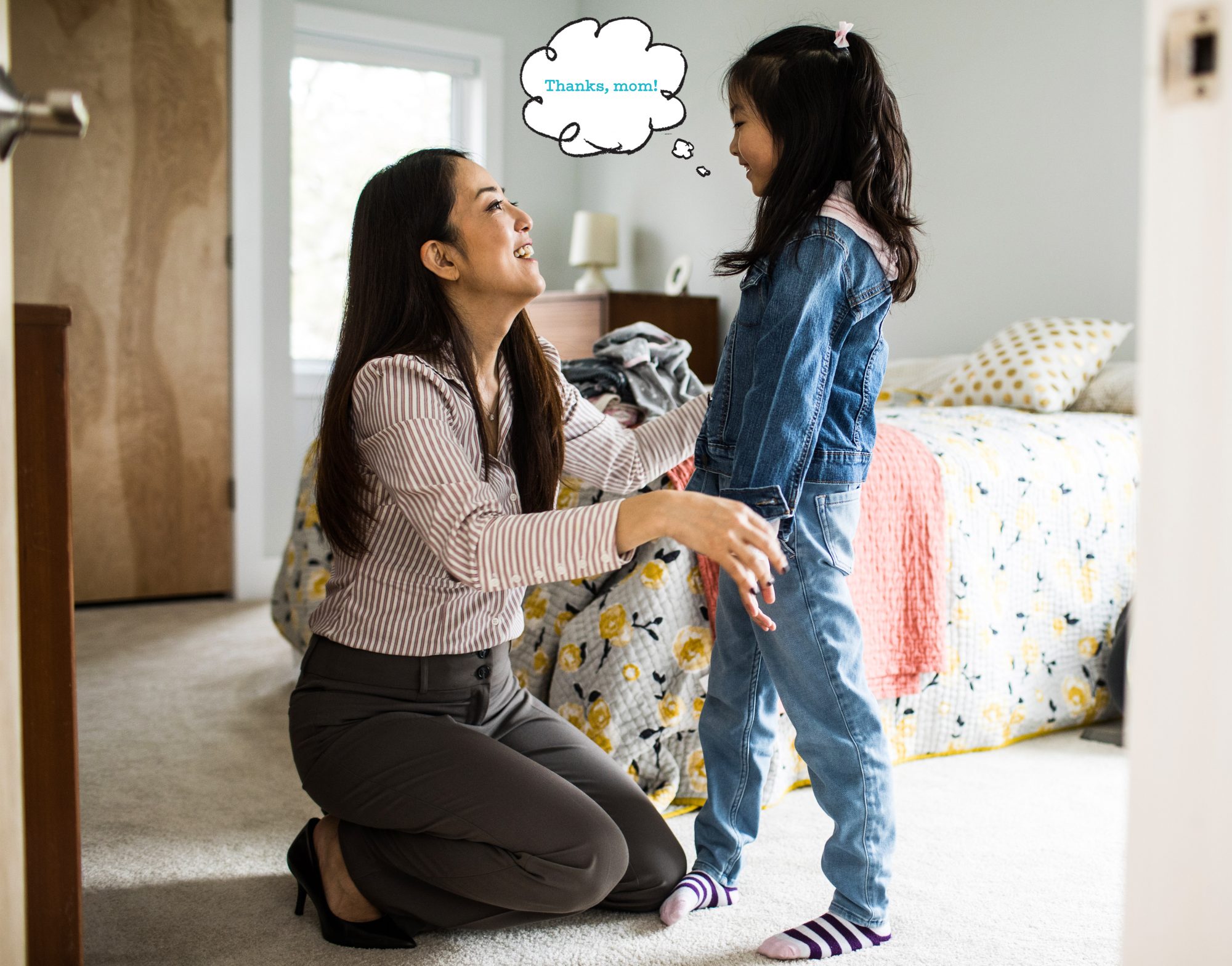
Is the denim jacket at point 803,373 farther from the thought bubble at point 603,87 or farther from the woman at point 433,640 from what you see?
the thought bubble at point 603,87

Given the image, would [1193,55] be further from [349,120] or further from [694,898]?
[349,120]

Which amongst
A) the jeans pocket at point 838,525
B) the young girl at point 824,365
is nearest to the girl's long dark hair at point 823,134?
the young girl at point 824,365

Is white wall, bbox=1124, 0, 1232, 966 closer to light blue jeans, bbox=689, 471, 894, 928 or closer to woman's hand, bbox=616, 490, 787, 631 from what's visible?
woman's hand, bbox=616, 490, 787, 631

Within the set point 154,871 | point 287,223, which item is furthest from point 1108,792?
point 287,223

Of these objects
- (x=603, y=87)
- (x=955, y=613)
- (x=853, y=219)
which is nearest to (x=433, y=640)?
(x=853, y=219)

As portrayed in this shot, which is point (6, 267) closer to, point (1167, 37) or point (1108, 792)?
point (1167, 37)

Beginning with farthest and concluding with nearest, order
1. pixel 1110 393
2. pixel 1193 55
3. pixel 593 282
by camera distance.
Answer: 1. pixel 593 282
2. pixel 1110 393
3. pixel 1193 55

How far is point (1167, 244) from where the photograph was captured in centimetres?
53

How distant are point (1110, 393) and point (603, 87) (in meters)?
1.63

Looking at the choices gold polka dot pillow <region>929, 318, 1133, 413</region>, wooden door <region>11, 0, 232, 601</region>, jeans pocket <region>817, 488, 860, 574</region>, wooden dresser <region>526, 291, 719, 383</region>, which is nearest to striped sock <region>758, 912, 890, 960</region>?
jeans pocket <region>817, 488, 860, 574</region>

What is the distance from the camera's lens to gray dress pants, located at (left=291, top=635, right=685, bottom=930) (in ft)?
4.16

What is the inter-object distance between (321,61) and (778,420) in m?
3.83

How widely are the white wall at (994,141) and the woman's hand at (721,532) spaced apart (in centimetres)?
236

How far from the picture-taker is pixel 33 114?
2.28 feet
